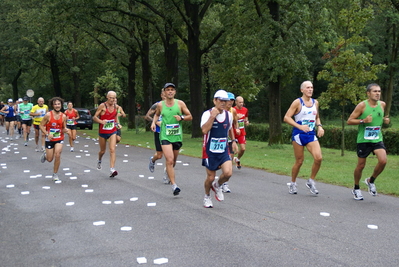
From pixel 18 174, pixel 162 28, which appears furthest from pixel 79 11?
pixel 18 174

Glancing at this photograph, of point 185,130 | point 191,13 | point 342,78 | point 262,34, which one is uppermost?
point 191,13

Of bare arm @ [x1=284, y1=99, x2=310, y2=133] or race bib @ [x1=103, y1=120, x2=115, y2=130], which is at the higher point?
bare arm @ [x1=284, y1=99, x2=310, y2=133]

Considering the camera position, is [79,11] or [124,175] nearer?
[124,175]

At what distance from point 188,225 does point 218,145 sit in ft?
4.91

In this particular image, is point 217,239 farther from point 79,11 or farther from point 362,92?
point 79,11

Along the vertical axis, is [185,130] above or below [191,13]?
below

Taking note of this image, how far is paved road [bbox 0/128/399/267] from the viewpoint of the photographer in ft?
19.0

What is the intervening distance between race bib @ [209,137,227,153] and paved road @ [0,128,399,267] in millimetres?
934

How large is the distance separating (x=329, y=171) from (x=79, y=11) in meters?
18.3

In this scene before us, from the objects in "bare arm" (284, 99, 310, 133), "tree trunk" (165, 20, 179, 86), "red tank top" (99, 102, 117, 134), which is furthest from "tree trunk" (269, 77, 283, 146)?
"bare arm" (284, 99, 310, 133)

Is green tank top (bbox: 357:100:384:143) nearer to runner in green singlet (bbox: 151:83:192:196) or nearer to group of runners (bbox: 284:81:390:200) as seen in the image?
group of runners (bbox: 284:81:390:200)

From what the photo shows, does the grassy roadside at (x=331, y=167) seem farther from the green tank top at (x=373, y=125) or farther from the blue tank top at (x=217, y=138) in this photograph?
the blue tank top at (x=217, y=138)

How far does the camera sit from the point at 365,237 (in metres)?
6.62

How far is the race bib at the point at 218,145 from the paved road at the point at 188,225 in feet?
3.07
